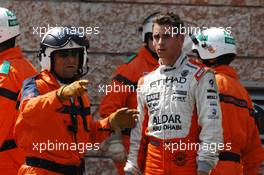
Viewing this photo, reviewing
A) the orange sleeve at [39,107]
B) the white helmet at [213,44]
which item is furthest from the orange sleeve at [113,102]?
the orange sleeve at [39,107]

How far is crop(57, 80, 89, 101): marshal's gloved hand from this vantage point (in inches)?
227

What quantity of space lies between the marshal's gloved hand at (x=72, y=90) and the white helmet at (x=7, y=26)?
1678mm

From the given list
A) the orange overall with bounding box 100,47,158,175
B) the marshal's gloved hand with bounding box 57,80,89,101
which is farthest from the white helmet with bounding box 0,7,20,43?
the marshal's gloved hand with bounding box 57,80,89,101

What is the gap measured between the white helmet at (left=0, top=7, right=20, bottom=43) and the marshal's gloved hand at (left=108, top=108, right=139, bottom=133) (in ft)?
4.79

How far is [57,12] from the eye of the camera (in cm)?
891

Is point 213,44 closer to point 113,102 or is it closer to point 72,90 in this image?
point 113,102

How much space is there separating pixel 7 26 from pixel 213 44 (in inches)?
65.2

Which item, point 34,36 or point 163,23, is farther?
point 34,36

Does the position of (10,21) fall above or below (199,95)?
above

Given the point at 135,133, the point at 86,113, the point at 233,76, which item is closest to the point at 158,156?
the point at 135,133

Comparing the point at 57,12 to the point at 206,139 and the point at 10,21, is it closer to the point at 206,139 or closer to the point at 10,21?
the point at 10,21

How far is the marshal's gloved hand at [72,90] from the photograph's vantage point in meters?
5.77

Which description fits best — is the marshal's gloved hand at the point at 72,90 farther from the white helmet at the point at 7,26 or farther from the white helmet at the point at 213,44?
the white helmet at the point at 7,26

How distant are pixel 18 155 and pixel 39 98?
1.26 meters
